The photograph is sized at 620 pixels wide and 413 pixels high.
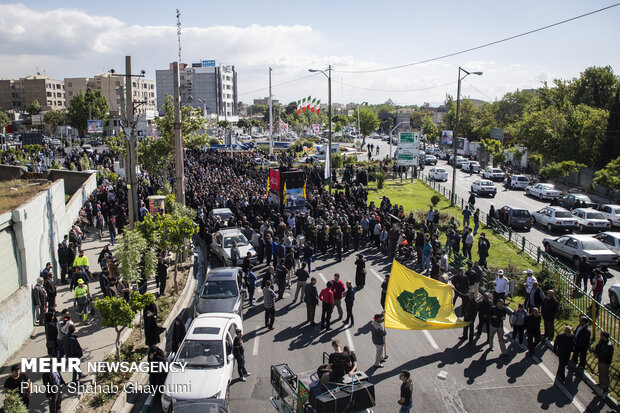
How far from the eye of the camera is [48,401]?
9.16 m

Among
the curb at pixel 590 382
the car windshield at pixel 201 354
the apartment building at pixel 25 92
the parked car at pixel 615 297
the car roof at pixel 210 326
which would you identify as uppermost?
the apartment building at pixel 25 92

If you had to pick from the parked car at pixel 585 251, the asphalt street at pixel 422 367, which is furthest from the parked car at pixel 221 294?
the parked car at pixel 585 251

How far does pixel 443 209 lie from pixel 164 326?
2272 centimetres

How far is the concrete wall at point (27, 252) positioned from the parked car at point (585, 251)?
66.6 ft

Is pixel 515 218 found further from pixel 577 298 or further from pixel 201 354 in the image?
pixel 201 354

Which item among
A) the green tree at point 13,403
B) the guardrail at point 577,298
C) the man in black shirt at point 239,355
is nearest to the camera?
the green tree at point 13,403

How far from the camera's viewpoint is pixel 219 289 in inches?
539

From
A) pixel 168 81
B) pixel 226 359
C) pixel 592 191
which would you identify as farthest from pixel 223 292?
pixel 168 81

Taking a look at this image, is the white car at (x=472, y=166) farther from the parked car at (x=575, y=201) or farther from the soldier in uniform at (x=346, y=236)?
the soldier in uniform at (x=346, y=236)

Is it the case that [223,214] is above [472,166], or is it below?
below

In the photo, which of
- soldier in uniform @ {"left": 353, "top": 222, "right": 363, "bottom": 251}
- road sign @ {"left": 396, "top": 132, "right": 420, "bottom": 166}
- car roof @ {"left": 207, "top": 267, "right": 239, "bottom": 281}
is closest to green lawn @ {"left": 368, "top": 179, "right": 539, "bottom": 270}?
road sign @ {"left": 396, "top": 132, "right": 420, "bottom": 166}

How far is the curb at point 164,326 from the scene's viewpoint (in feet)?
30.9

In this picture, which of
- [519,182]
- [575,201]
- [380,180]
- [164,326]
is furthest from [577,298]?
[519,182]

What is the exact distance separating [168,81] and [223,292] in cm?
14840
